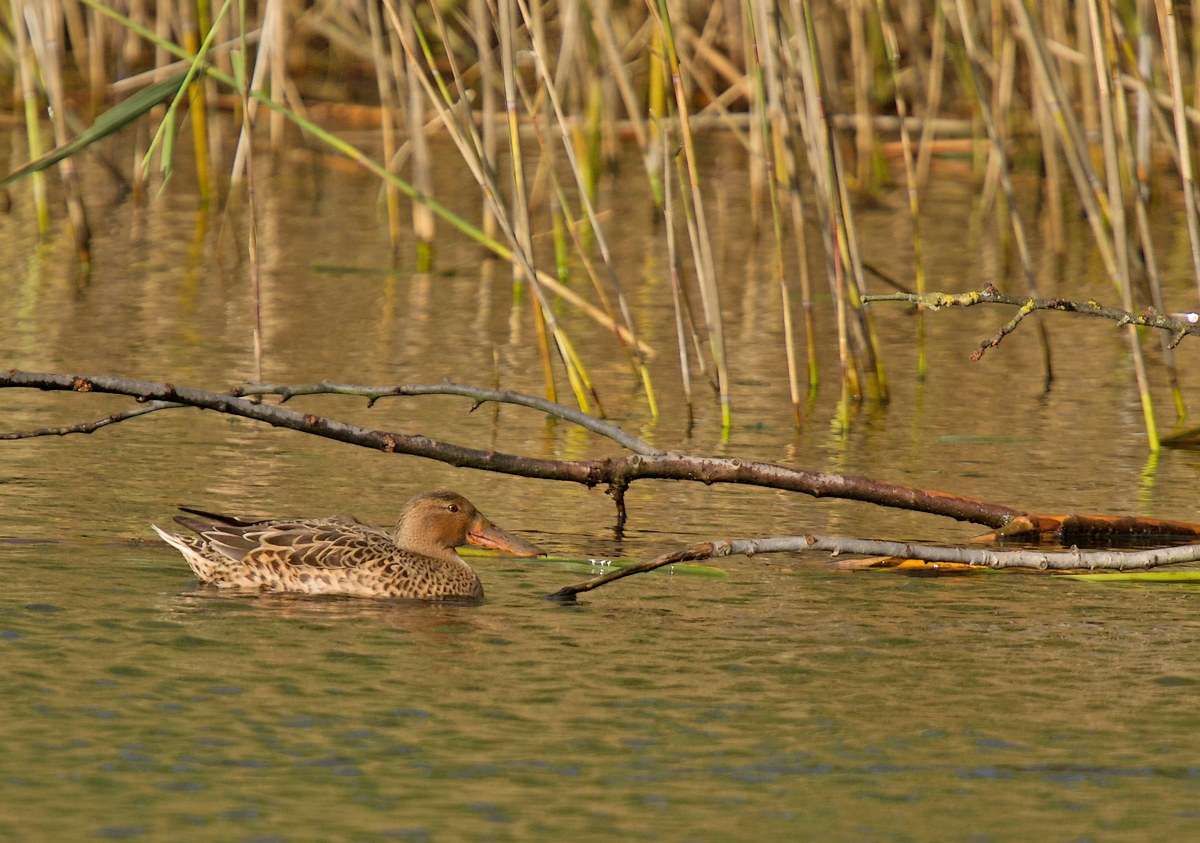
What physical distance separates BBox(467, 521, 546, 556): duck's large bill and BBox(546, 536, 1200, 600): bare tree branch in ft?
2.88

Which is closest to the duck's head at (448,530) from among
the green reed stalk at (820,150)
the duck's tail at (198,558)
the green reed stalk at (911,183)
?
the duck's tail at (198,558)

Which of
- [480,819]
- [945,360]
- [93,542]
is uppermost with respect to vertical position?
[945,360]

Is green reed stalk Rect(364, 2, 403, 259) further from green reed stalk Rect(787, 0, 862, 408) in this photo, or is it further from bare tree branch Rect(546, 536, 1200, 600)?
bare tree branch Rect(546, 536, 1200, 600)

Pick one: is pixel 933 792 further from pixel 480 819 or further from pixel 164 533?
pixel 164 533

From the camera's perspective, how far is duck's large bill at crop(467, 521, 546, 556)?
6.39 metres

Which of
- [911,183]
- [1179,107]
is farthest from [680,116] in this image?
[911,183]

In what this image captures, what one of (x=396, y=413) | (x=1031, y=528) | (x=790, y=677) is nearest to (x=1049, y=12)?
(x=396, y=413)

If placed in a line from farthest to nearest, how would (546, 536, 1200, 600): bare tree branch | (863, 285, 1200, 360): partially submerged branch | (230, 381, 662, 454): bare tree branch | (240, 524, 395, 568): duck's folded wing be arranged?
(240, 524, 395, 568): duck's folded wing → (230, 381, 662, 454): bare tree branch → (546, 536, 1200, 600): bare tree branch → (863, 285, 1200, 360): partially submerged branch

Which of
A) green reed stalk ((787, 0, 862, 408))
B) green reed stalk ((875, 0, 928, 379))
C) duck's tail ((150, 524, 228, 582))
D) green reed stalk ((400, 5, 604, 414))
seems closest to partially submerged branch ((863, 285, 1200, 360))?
duck's tail ((150, 524, 228, 582))

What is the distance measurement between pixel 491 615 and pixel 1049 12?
9.80 metres

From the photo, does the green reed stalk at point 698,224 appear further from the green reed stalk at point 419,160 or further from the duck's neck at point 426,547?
the green reed stalk at point 419,160

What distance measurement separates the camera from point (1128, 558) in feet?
17.8

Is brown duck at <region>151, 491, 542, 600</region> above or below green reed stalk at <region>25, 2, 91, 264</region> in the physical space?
below

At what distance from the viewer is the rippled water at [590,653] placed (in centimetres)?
416
